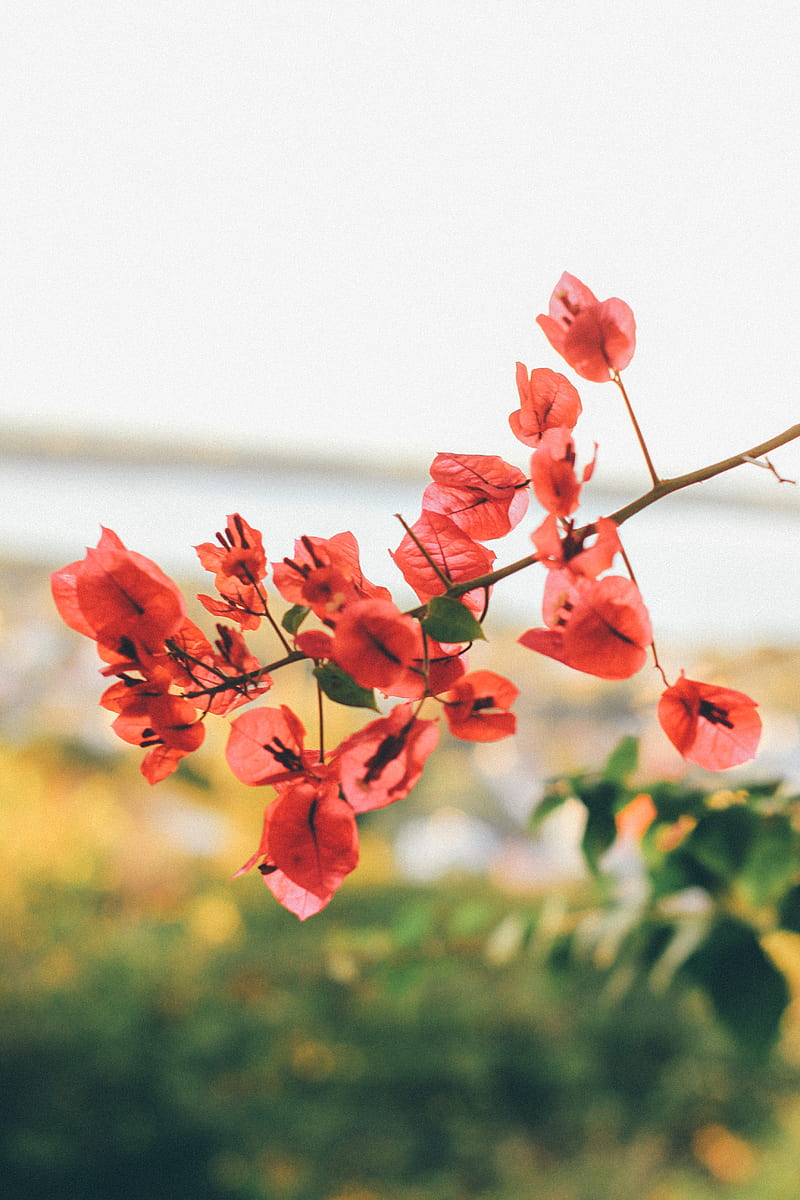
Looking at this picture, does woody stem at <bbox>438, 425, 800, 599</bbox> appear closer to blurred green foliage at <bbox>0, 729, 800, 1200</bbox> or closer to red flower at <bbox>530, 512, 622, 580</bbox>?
red flower at <bbox>530, 512, 622, 580</bbox>

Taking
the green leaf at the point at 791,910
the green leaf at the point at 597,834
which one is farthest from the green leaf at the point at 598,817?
the green leaf at the point at 791,910

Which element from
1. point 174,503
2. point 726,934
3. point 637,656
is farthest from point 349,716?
point 637,656

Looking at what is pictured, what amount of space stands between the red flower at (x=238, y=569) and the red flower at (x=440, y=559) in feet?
0.14

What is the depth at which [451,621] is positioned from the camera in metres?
0.23

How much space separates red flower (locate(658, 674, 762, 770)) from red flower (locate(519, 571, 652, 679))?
0.10 feet

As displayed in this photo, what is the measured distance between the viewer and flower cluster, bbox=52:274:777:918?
0.23m

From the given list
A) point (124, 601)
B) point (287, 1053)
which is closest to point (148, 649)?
point (124, 601)

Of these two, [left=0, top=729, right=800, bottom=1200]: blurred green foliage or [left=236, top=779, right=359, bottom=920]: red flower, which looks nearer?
[left=236, top=779, right=359, bottom=920]: red flower

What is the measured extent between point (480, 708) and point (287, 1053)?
124 centimetres

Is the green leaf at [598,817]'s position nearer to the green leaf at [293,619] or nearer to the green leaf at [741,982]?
the green leaf at [741,982]

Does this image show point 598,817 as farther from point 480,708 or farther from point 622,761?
point 480,708

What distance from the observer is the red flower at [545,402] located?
0.28 m

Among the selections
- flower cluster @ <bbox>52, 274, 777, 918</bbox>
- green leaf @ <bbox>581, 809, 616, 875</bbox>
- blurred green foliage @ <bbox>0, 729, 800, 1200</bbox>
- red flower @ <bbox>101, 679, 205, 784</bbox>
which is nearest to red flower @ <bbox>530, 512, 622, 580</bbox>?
flower cluster @ <bbox>52, 274, 777, 918</bbox>

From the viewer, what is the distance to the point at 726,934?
50 centimetres
